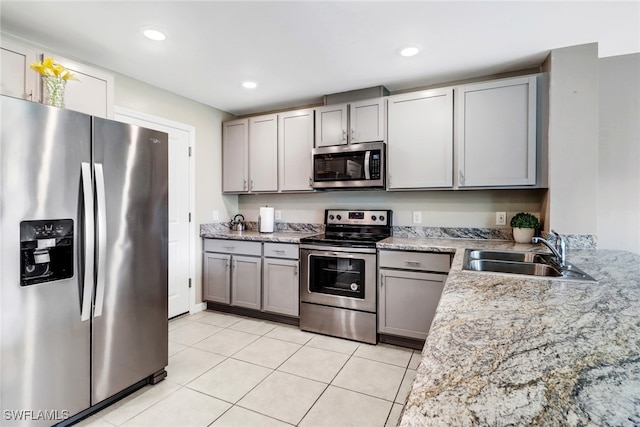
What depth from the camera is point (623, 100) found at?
2.42 m

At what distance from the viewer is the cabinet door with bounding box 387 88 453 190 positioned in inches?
108

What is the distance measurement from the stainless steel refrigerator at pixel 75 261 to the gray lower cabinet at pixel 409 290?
1.75 m

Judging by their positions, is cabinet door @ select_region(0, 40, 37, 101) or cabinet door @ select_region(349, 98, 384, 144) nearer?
cabinet door @ select_region(0, 40, 37, 101)

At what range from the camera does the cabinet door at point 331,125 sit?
10.3 ft

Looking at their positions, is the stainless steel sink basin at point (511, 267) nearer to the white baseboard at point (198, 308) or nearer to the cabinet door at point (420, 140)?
the cabinet door at point (420, 140)

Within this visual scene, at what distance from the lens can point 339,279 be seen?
2.90 meters

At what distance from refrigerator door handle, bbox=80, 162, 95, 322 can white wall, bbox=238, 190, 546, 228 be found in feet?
7.49

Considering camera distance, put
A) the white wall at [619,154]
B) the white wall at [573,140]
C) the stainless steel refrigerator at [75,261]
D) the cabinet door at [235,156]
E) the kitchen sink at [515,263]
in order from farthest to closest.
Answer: the cabinet door at [235,156]
the white wall at [619,154]
the white wall at [573,140]
the kitchen sink at [515,263]
the stainless steel refrigerator at [75,261]

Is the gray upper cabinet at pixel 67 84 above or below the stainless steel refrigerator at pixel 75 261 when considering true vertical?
above

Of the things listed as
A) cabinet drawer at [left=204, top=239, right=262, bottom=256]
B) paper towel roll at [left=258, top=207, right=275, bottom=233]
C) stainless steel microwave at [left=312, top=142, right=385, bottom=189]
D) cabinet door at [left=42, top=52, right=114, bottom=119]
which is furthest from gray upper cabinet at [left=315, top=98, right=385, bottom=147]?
cabinet door at [left=42, top=52, right=114, bottom=119]

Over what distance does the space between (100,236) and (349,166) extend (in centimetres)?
209

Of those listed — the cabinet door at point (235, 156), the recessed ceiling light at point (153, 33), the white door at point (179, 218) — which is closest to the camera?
the recessed ceiling light at point (153, 33)

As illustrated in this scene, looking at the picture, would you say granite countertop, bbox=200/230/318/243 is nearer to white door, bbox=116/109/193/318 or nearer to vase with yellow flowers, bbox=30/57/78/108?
white door, bbox=116/109/193/318

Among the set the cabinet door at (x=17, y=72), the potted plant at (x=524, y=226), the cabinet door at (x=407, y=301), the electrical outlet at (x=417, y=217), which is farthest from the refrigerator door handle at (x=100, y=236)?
the potted plant at (x=524, y=226)
